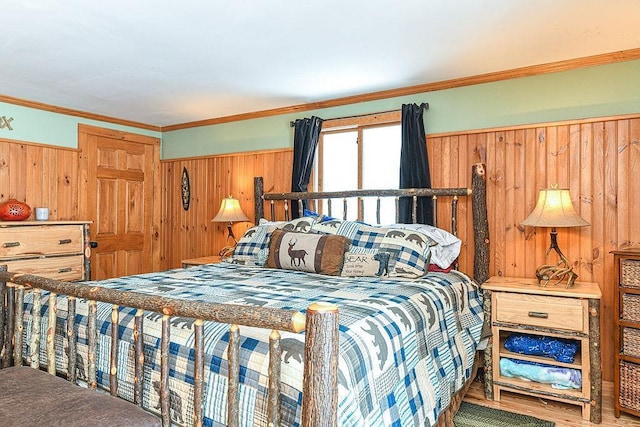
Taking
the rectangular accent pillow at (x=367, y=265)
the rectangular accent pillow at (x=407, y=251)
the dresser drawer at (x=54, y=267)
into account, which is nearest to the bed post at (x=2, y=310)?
the dresser drawer at (x=54, y=267)

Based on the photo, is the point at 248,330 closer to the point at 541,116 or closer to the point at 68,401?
the point at 68,401

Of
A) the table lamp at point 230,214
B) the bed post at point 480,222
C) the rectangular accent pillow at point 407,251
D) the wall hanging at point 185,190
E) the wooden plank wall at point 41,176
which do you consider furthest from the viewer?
the wall hanging at point 185,190

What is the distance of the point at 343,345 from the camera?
4.69ft

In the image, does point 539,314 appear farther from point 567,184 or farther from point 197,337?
point 197,337

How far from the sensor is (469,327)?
8.55 ft

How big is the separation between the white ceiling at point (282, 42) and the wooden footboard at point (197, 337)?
1.41 meters

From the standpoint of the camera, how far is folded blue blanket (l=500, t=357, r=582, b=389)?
8.18 feet

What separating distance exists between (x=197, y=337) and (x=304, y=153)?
276cm

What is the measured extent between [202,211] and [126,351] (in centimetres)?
325

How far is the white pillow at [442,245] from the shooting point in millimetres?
2990

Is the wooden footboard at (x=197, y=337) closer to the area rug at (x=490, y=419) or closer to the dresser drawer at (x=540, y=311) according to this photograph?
the area rug at (x=490, y=419)

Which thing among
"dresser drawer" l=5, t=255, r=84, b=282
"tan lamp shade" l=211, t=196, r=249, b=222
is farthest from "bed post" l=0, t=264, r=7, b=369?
"tan lamp shade" l=211, t=196, r=249, b=222

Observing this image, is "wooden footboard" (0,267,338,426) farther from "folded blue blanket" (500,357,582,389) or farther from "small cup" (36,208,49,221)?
"small cup" (36,208,49,221)

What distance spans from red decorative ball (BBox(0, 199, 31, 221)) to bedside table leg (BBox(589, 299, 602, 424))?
4.26m
